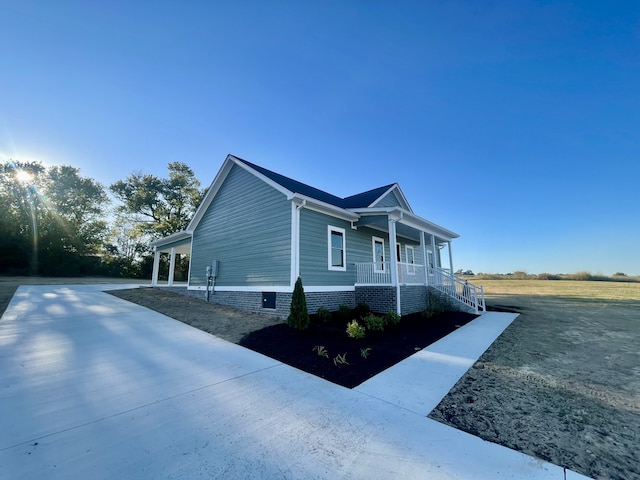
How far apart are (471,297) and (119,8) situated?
17522 mm

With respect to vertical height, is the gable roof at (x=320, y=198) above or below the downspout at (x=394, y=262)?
above

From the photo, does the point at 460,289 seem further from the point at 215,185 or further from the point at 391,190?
the point at 215,185

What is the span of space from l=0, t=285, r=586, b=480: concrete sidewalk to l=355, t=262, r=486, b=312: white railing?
512 cm

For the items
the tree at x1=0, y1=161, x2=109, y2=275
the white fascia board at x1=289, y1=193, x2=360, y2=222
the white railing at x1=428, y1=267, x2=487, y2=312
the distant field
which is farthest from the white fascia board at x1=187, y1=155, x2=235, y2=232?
the tree at x1=0, y1=161, x2=109, y2=275

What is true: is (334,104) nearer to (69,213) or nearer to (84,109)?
(84,109)

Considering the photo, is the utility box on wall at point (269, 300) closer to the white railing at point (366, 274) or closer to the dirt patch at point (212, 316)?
the dirt patch at point (212, 316)

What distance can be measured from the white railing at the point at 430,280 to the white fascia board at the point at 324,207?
2.13 metres

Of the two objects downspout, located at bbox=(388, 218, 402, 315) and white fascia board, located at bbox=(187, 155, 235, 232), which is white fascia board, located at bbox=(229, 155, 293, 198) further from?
downspout, located at bbox=(388, 218, 402, 315)

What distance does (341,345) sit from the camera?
604 centimetres

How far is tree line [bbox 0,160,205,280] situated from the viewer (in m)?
26.7

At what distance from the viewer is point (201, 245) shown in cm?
1362

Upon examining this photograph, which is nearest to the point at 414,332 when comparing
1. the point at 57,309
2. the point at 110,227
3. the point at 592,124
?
the point at 57,309

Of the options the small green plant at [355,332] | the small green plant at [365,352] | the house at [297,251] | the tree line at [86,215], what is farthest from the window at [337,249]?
the tree line at [86,215]

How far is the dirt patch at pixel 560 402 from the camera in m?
2.59
